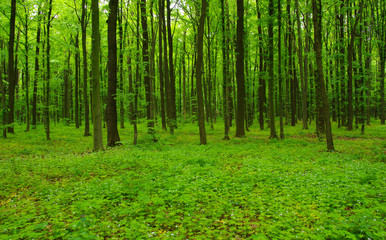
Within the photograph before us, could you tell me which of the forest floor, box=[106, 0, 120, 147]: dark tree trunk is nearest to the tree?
box=[106, 0, 120, 147]: dark tree trunk

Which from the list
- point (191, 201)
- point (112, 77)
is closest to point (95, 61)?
point (112, 77)

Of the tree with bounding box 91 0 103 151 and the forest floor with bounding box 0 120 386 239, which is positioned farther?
the tree with bounding box 91 0 103 151

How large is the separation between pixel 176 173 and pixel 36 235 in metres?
4.26

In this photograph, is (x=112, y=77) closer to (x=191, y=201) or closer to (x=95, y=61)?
(x=95, y=61)

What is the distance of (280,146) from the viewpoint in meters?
12.9

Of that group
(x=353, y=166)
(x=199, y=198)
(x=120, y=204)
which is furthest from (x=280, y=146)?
(x=120, y=204)

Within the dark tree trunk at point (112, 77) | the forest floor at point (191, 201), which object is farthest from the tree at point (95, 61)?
the forest floor at point (191, 201)

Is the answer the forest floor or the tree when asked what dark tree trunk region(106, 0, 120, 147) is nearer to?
the tree

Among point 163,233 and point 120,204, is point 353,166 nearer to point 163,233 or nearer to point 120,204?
point 163,233

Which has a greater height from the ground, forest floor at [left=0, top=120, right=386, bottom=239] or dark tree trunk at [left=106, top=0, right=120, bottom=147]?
dark tree trunk at [left=106, top=0, right=120, bottom=147]

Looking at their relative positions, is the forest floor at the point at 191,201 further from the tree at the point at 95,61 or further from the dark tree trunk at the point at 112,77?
the dark tree trunk at the point at 112,77

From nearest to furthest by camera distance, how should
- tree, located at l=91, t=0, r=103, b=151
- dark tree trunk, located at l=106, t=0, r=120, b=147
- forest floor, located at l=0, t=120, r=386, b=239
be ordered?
forest floor, located at l=0, t=120, r=386, b=239 → tree, located at l=91, t=0, r=103, b=151 → dark tree trunk, located at l=106, t=0, r=120, b=147

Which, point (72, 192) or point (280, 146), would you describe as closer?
point (72, 192)

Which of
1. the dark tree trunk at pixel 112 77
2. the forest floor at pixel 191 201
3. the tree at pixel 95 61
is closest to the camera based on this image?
the forest floor at pixel 191 201
